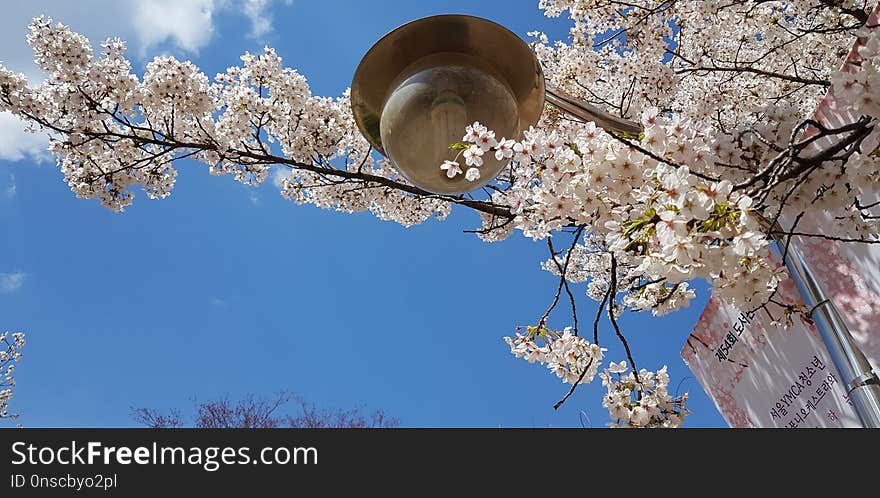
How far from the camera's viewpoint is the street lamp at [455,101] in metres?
1.55

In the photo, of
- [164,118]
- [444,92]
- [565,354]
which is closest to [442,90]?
[444,92]

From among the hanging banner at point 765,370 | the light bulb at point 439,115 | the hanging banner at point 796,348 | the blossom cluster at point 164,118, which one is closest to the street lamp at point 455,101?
the light bulb at point 439,115

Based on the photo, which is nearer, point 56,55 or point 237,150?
point 56,55

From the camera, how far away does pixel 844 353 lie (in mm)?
1821

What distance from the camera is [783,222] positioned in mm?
2354

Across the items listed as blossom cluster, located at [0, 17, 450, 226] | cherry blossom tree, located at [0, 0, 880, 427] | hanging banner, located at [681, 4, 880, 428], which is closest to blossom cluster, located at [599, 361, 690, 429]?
cherry blossom tree, located at [0, 0, 880, 427]

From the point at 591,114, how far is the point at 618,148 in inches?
19.0

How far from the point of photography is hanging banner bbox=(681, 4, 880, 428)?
223 centimetres

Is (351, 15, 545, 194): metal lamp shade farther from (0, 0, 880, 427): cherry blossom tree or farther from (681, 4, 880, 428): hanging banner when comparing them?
(681, 4, 880, 428): hanging banner

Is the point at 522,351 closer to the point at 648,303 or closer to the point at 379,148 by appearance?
the point at 648,303
